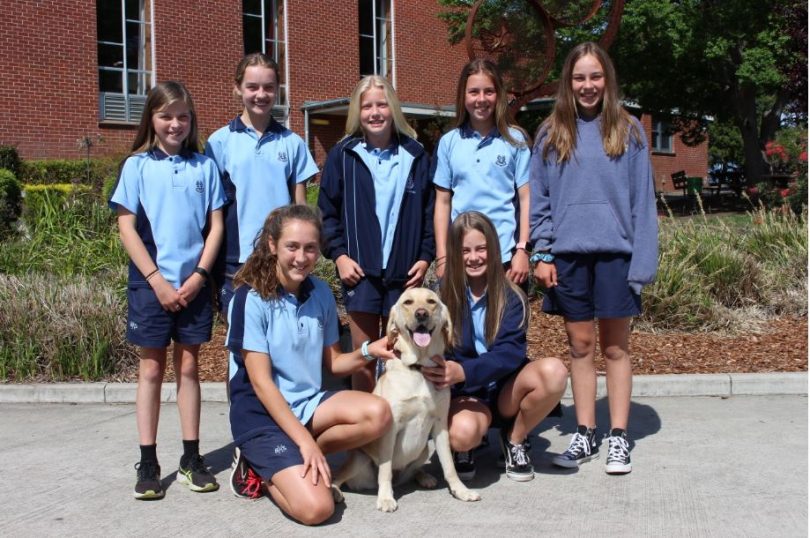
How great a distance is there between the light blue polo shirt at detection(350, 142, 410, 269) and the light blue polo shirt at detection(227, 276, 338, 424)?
0.60 metres

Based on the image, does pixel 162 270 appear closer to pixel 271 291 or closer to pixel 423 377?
pixel 271 291

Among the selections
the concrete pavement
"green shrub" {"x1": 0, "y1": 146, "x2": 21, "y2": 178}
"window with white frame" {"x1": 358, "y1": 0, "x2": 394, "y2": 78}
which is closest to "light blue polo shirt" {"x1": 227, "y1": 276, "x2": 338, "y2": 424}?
the concrete pavement

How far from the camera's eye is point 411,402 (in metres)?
3.97

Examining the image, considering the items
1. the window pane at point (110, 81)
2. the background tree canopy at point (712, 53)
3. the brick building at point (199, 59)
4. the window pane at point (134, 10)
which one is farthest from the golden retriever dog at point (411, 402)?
the window pane at point (134, 10)

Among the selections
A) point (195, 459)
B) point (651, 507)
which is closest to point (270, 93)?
point (195, 459)

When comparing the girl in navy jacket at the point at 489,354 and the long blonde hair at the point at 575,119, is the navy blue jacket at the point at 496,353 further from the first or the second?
the long blonde hair at the point at 575,119

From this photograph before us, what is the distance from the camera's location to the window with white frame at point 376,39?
905 inches

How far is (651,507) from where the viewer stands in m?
3.95

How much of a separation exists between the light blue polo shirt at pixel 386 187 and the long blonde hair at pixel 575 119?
32.6 inches

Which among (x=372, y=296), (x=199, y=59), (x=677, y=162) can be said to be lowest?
(x=372, y=296)

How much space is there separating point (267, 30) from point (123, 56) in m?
3.85

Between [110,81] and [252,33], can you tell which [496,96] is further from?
[252,33]

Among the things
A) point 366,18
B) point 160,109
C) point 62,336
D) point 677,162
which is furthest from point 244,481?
point 677,162

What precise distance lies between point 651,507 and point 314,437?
1645 mm
